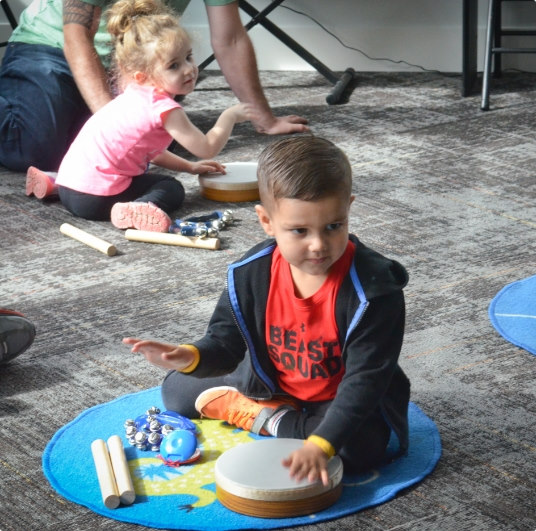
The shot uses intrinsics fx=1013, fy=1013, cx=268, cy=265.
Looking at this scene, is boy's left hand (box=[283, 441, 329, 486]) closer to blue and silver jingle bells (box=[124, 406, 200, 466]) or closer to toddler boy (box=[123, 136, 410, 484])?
toddler boy (box=[123, 136, 410, 484])

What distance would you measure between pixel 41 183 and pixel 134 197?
250mm

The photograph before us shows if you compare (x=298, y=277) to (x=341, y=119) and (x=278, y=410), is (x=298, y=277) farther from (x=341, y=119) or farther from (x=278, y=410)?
(x=341, y=119)

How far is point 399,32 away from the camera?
3.72 m

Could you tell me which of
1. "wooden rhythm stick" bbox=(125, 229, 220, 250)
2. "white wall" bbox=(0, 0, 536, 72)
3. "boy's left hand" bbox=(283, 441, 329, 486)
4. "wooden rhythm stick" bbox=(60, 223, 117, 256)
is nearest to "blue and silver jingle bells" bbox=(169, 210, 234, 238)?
"wooden rhythm stick" bbox=(125, 229, 220, 250)

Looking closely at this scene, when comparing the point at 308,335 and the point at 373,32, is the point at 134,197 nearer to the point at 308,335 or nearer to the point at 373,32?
the point at 308,335

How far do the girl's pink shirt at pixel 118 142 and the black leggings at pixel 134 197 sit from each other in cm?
2

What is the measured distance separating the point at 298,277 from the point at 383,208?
3.50ft

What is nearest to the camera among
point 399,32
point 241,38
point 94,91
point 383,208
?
point 383,208

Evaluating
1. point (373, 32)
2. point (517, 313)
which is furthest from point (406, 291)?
point (373, 32)

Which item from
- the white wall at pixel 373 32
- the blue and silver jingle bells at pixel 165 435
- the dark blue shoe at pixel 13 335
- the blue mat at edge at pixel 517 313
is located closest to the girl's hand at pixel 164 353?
the blue and silver jingle bells at pixel 165 435

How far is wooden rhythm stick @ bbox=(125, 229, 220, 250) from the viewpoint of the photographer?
6.90ft

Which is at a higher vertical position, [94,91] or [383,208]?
[94,91]

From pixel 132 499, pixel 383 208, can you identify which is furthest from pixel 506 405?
pixel 383 208

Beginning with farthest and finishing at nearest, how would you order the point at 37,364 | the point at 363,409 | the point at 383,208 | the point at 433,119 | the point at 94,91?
the point at 433,119 → the point at 94,91 → the point at 383,208 → the point at 37,364 → the point at 363,409
